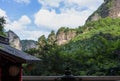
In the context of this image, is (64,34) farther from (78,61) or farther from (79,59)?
(78,61)

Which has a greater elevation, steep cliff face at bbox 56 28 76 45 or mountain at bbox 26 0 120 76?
steep cliff face at bbox 56 28 76 45

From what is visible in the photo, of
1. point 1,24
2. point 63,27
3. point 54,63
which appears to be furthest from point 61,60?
point 63,27

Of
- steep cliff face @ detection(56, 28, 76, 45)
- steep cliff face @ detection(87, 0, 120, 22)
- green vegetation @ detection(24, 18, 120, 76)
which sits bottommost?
green vegetation @ detection(24, 18, 120, 76)

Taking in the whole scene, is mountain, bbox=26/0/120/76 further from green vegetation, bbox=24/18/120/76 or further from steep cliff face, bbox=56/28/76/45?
steep cliff face, bbox=56/28/76/45

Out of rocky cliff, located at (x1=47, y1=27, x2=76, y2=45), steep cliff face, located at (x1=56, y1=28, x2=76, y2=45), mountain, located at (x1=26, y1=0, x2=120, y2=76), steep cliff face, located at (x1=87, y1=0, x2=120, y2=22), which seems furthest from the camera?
steep cliff face, located at (x1=87, y1=0, x2=120, y2=22)

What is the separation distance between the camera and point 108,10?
313ft

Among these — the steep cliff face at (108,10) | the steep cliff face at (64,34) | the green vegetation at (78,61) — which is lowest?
the green vegetation at (78,61)

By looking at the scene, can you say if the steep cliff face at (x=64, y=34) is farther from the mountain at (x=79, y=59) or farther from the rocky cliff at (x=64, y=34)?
the mountain at (x=79, y=59)

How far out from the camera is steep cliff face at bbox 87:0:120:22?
92438 mm

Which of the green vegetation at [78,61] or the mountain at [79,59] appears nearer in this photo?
the green vegetation at [78,61]

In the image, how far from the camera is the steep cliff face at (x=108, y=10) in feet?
303

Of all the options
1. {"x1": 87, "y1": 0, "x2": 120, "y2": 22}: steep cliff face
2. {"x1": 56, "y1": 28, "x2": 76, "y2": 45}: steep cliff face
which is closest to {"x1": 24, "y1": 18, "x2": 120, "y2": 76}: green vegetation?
{"x1": 56, "y1": 28, "x2": 76, "y2": 45}: steep cliff face

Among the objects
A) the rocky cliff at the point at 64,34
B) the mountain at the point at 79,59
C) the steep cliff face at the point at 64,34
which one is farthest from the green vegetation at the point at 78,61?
the steep cliff face at the point at 64,34

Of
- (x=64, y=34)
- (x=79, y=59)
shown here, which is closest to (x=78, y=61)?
(x=79, y=59)
